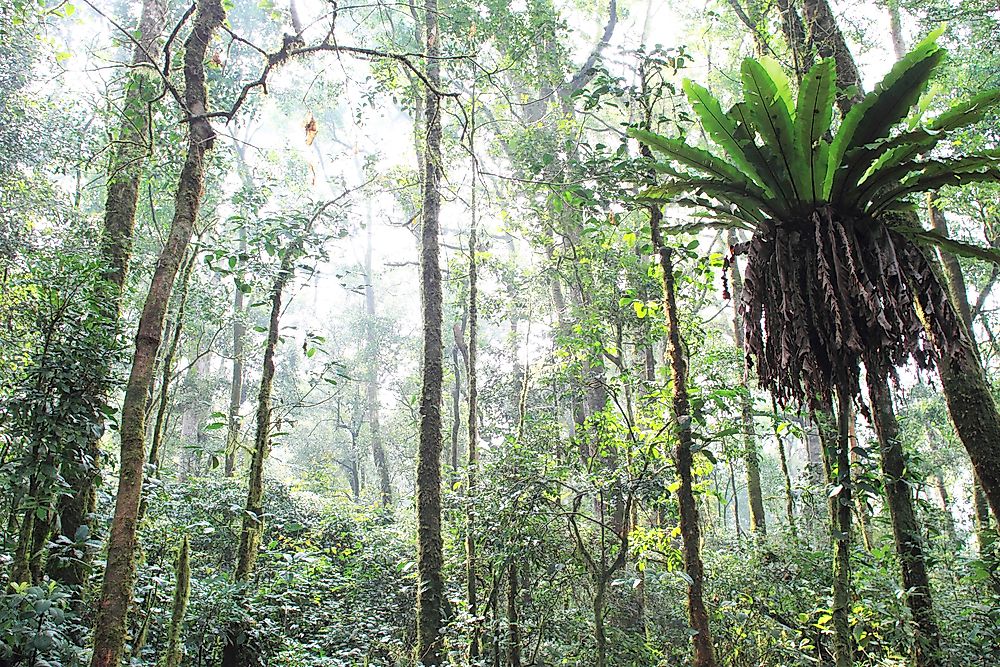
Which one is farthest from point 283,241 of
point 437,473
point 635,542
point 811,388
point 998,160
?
point 998,160

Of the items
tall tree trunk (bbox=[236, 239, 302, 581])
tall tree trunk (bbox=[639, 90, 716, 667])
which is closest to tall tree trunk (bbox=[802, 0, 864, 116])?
tall tree trunk (bbox=[639, 90, 716, 667])

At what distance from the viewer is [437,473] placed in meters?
5.23

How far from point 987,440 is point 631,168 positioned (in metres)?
2.27

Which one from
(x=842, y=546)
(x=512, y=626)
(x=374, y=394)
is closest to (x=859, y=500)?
(x=842, y=546)

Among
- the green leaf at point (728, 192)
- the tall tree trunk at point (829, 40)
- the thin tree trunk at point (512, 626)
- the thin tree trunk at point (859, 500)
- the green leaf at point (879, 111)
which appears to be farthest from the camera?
the thin tree trunk at point (512, 626)

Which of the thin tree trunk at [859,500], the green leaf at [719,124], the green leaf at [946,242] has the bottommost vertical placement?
the thin tree trunk at [859,500]

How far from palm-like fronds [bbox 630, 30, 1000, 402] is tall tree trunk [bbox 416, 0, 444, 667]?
2.36 meters

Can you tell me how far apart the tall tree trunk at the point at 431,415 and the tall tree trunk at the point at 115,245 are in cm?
200

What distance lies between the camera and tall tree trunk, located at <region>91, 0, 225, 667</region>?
2.41 metres

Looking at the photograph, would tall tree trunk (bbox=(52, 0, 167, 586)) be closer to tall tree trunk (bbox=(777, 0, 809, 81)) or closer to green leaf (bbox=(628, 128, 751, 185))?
green leaf (bbox=(628, 128, 751, 185))

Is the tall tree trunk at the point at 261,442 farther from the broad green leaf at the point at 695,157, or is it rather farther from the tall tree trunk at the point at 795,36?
the tall tree trunk at the point at 795,36

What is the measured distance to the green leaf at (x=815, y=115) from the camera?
2.17m

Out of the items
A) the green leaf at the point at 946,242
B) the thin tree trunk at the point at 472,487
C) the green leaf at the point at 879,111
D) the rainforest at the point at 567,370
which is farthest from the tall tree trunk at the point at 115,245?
the green leaf at the point at 946,242

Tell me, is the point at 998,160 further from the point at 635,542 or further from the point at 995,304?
the point at 995,304
